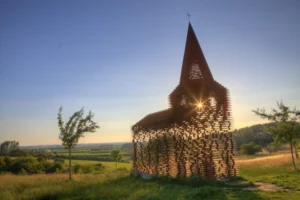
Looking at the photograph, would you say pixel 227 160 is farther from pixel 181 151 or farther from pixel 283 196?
pixel 283 196

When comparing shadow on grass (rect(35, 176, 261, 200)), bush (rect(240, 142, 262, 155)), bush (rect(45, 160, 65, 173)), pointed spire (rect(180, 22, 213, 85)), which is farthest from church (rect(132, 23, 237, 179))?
bush (rect(240, 142, 262, 155))

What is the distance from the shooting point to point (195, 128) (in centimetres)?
1402

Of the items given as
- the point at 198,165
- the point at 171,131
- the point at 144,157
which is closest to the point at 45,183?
the point at 144,157

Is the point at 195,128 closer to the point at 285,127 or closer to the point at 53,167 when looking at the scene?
the point at 285,127

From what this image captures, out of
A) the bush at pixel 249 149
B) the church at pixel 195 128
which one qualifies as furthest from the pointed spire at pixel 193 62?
the bush at pixel 249 149

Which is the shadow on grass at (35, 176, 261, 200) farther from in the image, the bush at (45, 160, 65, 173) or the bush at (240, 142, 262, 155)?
the bush at (240, 142, 262, 155)

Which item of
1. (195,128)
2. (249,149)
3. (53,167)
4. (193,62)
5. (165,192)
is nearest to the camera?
(165,192)

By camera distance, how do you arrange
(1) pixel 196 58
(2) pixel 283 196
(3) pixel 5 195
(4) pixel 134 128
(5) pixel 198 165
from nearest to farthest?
(2) pixel 283 196 < (3) pixel 5 195 < (5) pixel 198 165 < (1) pixel 196 58 < (4) pixel 134 128

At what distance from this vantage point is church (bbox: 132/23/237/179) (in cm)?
1369

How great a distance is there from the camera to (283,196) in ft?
27.5

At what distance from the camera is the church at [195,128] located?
13691mm

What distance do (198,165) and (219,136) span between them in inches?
84.8

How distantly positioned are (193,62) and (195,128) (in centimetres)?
461

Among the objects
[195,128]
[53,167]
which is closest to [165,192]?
[195,128]
